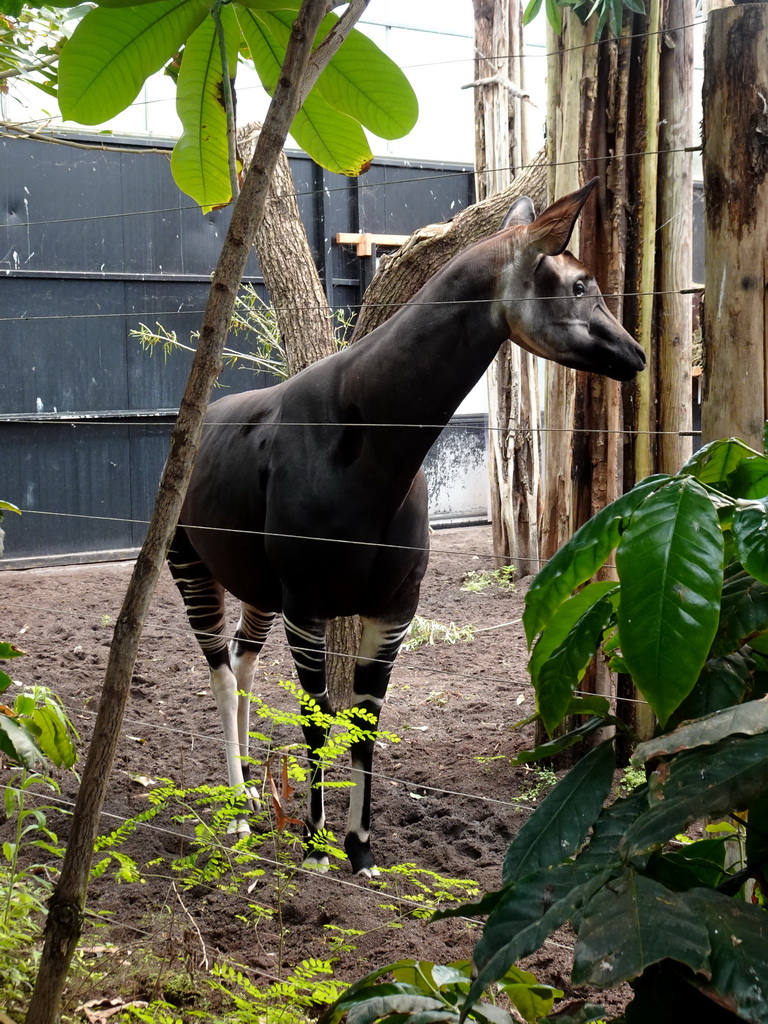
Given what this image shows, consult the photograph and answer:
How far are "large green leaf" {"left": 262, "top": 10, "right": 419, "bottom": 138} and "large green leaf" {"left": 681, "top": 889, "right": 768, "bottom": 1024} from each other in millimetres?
1074

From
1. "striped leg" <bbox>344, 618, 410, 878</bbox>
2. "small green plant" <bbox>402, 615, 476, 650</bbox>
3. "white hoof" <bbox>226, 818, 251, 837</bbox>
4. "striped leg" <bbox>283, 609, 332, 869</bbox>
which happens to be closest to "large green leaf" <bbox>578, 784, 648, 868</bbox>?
"striped leg" <bbox>283, 609, 332, 869</bbox>

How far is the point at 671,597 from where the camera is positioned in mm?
689

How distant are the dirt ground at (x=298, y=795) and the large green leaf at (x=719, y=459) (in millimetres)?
450

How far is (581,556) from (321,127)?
0.90 metres

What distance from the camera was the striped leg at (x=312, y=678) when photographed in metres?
2.19

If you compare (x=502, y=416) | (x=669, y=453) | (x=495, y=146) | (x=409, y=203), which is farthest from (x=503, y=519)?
(x=669, y=453)

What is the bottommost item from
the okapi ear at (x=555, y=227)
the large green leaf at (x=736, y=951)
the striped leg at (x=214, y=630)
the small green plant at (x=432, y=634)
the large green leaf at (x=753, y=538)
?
the small green plant at (x=432, y=634)

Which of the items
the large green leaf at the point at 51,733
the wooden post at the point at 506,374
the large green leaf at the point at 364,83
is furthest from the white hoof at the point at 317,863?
the wooden post at the point at 506,374

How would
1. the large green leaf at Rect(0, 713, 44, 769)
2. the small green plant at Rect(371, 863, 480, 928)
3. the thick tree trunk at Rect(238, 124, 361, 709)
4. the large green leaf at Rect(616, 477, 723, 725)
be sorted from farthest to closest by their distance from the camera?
the thick tree trunk at Rect(238, 124, 361, 709) → the small green plant at Rect(371, 863, 480, 928) → the large green leaf at Rect(0, 713, 44, 769) → the large green leaf at Rect(616, 477, 723, 725)

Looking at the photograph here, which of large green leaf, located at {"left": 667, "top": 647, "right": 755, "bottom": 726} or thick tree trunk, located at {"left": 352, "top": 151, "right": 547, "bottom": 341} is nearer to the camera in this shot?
large green leaf, located at {"left": 667, "top": 647, "right": 755, "bottom": 726}

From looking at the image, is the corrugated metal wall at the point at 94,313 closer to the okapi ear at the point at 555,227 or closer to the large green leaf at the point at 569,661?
the okapi ear at the point at 555,227

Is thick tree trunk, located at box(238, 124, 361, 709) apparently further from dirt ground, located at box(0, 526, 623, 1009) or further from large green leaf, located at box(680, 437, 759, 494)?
large green leaf, located at box(680, 437, 759, 494)

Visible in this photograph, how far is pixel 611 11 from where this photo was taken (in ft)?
7.19

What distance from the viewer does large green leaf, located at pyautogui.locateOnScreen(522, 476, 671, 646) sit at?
798 mm
